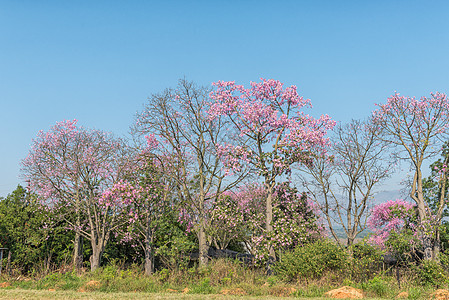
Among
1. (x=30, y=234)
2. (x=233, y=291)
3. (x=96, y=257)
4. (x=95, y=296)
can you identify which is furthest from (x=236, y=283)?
(x=30, y=234)

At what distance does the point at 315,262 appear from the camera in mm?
13430

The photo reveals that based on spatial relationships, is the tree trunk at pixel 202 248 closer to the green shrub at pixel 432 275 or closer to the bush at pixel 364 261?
the bush at pixel 364 261

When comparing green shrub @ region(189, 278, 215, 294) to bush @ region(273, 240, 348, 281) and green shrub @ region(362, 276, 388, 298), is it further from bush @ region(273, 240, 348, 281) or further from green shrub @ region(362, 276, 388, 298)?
green shrub @ region(362, 276, 388, 298)

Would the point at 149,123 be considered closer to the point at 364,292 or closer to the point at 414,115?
the point at 364,292

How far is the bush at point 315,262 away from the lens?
44.4 feet

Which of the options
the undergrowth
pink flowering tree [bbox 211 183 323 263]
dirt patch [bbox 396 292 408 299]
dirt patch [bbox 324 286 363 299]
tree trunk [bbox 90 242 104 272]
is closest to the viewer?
dirt patch [bbox 324 286 363 299]

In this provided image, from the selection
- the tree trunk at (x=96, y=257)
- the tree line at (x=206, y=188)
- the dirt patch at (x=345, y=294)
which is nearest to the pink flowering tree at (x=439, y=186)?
the tree line at (x=206, y=188)

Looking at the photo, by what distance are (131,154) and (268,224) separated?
27.4ft

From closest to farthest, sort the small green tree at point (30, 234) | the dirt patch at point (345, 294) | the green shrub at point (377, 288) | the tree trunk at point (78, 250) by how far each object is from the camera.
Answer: the dirt patch at point (345, 294), the green shrub at point (377, 288), the small green tree at point (30, 234), the tree trunk at point (78, 250)

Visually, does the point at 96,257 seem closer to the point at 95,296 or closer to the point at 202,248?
the point at 202,248

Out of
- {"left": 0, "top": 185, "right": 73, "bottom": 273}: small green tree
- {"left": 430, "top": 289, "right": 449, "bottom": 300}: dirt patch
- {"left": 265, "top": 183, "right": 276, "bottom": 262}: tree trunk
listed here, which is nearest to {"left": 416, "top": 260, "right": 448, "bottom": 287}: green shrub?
{"left": 430, "top": 289, "right": 449, "bottom": 300}: dirt patch

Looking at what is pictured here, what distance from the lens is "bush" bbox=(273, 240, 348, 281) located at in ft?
44.4

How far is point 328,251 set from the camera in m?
13.8

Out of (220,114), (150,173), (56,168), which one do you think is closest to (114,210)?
(150,173)
